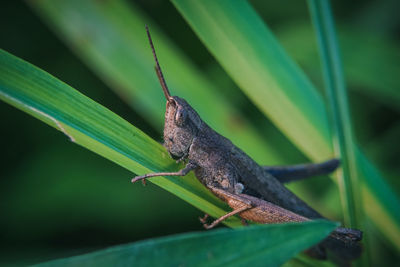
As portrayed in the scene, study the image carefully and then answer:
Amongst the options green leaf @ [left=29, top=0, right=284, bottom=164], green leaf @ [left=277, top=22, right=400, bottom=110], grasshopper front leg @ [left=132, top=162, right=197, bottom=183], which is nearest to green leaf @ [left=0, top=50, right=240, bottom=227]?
grasshopper front leg @ [left=132, top=162, right=197, bottom=183]

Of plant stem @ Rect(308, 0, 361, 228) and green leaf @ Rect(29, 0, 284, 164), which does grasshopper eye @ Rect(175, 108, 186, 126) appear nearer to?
green leaf @ Rect(29, 0, 284, 164)

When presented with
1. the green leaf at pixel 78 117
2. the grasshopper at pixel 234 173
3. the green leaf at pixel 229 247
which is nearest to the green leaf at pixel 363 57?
the grasshopper at pixel 234 173

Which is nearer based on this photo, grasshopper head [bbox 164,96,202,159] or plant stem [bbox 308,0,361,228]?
grasshopper head [bbox 164,96,202,159]

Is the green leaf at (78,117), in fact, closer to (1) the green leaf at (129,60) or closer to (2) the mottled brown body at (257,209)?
(2) the mottled brown body at (257,209)

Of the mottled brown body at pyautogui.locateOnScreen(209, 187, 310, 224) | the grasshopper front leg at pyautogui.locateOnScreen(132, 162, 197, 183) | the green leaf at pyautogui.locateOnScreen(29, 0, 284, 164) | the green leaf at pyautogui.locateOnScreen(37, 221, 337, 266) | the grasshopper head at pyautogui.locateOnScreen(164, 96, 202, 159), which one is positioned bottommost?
the green leaf at pyautogui.locateOnScreen(37, 221, 337, 266)

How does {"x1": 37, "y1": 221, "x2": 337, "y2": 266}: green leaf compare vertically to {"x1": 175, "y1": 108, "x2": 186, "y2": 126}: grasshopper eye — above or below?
below

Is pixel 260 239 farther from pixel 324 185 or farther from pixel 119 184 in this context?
pixel 324 185

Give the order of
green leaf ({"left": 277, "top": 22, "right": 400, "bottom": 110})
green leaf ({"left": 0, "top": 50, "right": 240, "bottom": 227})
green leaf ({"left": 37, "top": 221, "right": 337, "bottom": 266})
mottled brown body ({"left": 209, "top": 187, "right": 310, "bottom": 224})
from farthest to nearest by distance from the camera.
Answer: green leaf ({"left": 277, "top": 22, "right": 400, "bottom": 110}), mottled brown body ({"left": 209, "top": 187, "right": 310, "bottom": 224}), green leaf ({"left": 0, "top": 50, "right": 240, "bottom": 227}), green leaf ({"left": 37, "top": 221, "right": 337, "bottom": 266})
